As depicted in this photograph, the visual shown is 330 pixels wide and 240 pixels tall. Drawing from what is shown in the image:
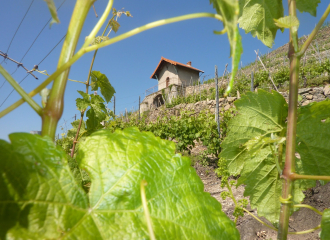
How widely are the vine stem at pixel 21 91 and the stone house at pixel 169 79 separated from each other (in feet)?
65.5

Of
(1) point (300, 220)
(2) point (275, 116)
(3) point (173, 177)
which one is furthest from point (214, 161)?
(3) point (173, 177)

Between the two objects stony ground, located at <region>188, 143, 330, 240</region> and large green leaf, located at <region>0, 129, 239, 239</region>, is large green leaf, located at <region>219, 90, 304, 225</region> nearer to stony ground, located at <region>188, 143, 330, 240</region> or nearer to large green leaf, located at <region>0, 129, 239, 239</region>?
large green leaf, located at <region>0, 129, 239, 239</region>

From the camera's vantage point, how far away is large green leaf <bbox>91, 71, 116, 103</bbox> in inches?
70.1

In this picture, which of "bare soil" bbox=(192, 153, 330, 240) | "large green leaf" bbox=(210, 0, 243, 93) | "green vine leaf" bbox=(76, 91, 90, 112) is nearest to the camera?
"large green leaf" bbox=(210, 0, 243, 93)

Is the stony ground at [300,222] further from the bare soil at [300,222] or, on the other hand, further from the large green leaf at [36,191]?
the large green leaf at [36,191]

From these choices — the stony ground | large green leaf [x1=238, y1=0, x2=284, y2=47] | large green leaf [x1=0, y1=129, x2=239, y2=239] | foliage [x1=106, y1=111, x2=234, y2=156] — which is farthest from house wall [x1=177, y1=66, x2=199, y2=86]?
large green leaf [x1=0, y1=129, x2=239, y2=239]

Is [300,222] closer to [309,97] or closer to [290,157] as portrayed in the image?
[290,157]

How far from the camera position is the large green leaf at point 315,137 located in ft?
2.88

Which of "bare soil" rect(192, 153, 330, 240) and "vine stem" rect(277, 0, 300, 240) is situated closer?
"vine stem" rect(277, 0, 300, 240)

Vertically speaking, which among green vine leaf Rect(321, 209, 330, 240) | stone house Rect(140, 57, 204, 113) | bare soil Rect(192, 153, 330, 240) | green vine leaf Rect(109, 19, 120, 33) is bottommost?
bare soil Rect(192, 153, 330, 240)

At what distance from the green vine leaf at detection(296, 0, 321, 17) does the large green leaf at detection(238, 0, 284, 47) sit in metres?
0.07

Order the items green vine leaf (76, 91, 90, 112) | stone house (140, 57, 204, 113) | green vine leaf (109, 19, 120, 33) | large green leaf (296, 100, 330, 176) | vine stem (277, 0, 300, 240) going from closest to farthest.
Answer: vine stem (277, 0, 300, 240), large green leaf (296, 100, 330, 176), green vine leaf (76, 91, 90, 112), green vine leaf (109, 19, 120, 33), stone house (140, 57, 204, 113)

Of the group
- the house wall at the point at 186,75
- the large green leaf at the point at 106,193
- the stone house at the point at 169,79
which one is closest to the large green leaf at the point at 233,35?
the large green leaf at the point at 106,193

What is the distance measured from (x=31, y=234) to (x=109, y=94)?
1.67 meters
